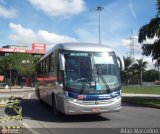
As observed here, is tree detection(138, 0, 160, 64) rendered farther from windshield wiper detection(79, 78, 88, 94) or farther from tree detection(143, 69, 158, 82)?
tree detection(143, 69, 158, 82)

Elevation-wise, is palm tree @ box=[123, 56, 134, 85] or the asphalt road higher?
palm tree @ box=[123, 56, 134, 85]

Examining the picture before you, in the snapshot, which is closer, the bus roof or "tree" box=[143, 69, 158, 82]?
the bus roof

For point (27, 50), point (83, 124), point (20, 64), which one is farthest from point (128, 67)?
point (83, 124)

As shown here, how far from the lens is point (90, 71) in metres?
15.5

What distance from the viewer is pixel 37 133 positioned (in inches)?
485

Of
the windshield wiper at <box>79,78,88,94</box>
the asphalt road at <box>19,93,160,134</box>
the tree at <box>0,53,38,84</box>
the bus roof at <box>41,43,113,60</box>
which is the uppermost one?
the tree at <box>0,53,38,84</box>

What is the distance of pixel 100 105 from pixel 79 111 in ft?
2.75

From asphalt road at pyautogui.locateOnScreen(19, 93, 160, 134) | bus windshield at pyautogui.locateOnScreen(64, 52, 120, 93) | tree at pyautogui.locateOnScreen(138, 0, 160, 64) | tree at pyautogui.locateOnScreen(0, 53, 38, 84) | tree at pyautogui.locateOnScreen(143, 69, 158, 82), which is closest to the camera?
asphalt road at pyautogui.locateOnScreen(19, 93, 160, 134)

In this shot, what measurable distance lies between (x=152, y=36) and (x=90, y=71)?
14382 mm

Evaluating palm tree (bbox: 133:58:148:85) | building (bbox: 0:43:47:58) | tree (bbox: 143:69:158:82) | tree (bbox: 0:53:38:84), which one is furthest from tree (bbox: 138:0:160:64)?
tree (bbox: 143:69:158:82)

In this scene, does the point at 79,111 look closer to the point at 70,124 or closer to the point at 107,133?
the point at 70,124

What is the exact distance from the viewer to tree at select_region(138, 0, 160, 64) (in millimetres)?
28453

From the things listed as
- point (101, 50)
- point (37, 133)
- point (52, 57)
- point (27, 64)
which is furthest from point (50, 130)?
point (27, 64)

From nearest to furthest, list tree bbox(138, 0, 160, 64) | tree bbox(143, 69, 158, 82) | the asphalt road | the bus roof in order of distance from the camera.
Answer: the asphalt road, the bus roof, tree bbox(138, 0, 160, 64), tree bbox(143, 69, 158, 82)
